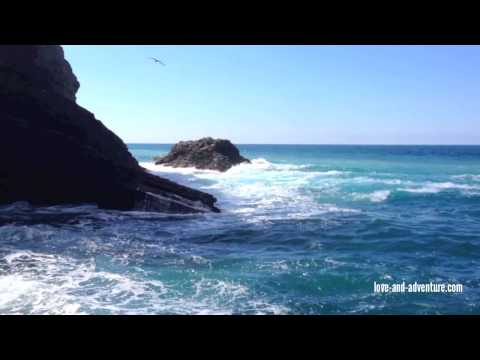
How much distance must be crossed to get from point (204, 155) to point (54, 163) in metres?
27.4

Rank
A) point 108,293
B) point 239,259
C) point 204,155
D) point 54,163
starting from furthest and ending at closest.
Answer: point 204,155, point 54,163, point 239,259, point 108,293

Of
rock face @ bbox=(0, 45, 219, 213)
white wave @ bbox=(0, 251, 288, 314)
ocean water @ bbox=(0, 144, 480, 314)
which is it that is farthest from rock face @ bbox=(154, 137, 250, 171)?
white wave @ bbox=(0, 251, 288, 314)

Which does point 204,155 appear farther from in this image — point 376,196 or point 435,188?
point 376,196

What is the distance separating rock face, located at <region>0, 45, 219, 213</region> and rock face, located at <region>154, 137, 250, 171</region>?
81.1ft

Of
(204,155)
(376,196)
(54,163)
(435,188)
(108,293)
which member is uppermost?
(204,155)

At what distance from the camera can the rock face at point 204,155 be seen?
4343 cm

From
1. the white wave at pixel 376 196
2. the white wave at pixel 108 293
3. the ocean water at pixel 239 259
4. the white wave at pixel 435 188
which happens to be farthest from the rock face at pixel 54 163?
the white wave at pixel 435 188

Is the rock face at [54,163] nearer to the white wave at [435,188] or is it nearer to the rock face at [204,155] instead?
the white wave at [435,188]

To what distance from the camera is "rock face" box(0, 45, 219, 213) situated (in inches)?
664

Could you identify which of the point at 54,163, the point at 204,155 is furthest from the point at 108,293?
the point at 204,155

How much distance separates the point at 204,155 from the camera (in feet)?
146

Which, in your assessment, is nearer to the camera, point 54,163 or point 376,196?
point 54,163

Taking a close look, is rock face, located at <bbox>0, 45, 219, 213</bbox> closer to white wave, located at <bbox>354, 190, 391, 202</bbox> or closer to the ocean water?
the ocean water
